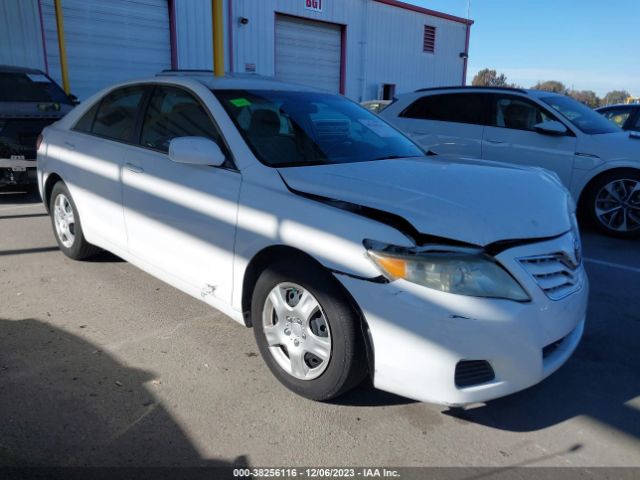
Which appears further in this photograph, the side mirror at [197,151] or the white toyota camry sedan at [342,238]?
the side mirror at [197,151]

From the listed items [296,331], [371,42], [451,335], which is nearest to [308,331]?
[296,331]

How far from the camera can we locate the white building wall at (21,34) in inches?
471

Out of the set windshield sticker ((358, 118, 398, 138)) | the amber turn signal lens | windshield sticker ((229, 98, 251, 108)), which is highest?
windshield sticker ((229, 98, 251, 108))

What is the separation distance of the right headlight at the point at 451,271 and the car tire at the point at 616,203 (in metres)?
4.83

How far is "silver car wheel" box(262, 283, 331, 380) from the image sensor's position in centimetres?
266

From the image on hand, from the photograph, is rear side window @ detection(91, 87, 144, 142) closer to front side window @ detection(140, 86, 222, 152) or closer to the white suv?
front side window @ detection(140, 86, 222, 152)

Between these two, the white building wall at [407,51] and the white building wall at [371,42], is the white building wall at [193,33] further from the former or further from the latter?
the white building wall at [407,51]

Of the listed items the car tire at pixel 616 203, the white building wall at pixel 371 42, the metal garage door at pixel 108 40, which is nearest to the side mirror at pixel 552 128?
the car tire at pixel 616 203

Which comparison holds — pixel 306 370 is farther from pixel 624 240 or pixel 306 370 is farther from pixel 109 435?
pixel 624 240

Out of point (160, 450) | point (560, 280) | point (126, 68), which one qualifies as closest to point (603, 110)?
point (560, 280)

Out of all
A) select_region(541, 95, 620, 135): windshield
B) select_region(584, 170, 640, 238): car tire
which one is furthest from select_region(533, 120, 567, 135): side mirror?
select_region(584, 170, 640, 238): car tire

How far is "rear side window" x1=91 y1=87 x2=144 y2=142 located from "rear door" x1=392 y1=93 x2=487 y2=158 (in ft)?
14.2

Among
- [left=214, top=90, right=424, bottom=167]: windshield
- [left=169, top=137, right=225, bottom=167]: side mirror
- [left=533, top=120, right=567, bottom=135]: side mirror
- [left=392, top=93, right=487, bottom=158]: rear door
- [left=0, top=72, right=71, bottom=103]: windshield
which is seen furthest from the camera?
[left=0, top=72, right=71, bottom=103]: windshield

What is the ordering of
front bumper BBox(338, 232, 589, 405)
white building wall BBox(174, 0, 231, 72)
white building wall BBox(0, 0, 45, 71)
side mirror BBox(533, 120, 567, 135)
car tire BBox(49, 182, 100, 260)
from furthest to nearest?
white building wall BBox(174, 0, 231, 72) < white building wall BBox(0, 0, 45, 71) < side mirror BBox(533, 120, 567, 135) < car tire BBox(49, 182, 100, 260) < front bumper BBox(338, 232, 589, 405)
